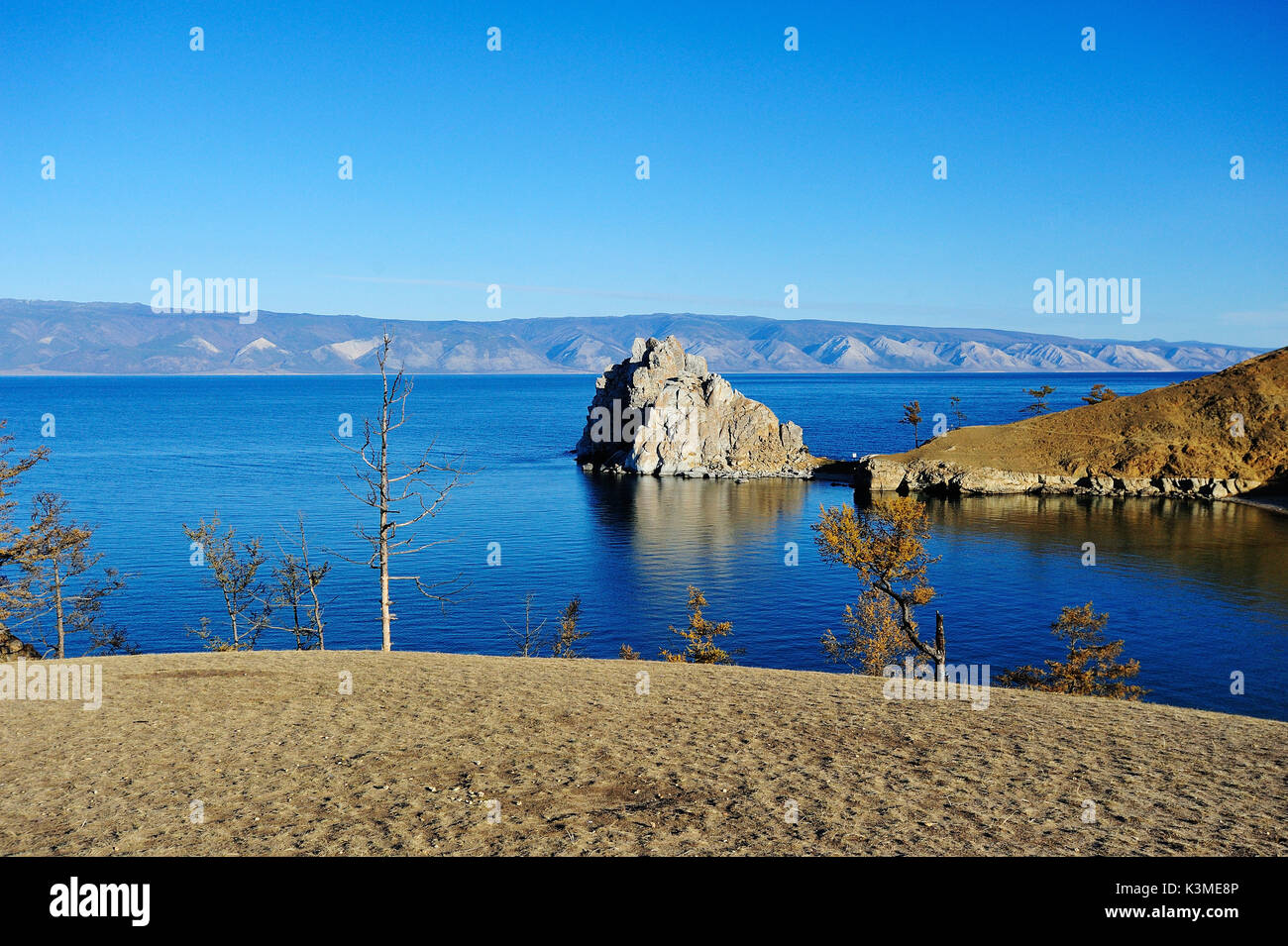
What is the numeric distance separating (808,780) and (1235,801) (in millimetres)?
7016

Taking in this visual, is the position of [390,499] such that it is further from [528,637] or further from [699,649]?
[528,637]

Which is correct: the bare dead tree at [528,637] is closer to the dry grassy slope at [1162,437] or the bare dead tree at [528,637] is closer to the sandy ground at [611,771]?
the sandy ground at [611,771]

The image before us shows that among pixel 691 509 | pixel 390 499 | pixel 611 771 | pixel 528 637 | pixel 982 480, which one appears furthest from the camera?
pixel 982 480

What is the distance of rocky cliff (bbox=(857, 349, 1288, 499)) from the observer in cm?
11431

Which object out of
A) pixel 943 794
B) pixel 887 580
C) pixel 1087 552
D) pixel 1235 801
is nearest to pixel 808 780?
pixel 943 794

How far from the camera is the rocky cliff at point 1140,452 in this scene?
375 ft

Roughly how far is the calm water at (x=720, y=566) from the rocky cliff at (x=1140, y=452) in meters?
7.04

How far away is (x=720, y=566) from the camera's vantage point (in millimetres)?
75125

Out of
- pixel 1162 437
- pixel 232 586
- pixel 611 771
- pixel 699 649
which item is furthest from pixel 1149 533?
pixel 611 771

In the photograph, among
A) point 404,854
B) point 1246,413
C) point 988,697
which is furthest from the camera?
point 1246,413

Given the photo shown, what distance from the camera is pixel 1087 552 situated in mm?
78125

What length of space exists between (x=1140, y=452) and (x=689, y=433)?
209 feet

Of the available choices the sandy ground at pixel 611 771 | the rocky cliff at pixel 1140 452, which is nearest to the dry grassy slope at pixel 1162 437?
the rocky cliff at pixel 1140 452
